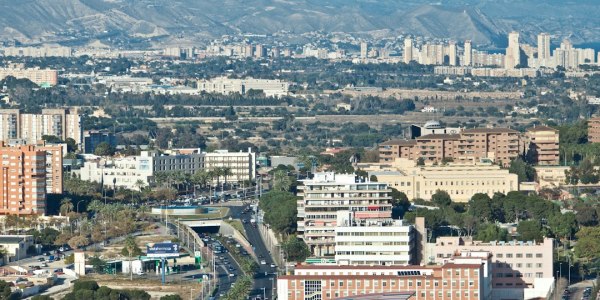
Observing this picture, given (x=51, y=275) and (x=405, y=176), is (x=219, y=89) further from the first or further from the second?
(x=51, y=275)

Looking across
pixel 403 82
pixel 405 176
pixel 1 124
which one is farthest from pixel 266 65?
pixel 405 176

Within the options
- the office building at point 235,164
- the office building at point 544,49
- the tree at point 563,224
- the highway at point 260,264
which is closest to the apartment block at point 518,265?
the highway at point 260,264

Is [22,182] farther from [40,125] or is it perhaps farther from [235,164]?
[40,125]

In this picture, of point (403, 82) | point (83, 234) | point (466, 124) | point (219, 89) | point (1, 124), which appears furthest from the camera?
point (403, 82)

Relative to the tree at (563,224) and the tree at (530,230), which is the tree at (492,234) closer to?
the tree at (530,230)

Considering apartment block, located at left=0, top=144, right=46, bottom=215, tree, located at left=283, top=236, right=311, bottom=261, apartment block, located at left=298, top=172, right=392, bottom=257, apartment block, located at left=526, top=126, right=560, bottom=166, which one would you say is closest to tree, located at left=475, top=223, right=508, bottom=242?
apartment block, located at left=298, top=172, right=392, bottom=257

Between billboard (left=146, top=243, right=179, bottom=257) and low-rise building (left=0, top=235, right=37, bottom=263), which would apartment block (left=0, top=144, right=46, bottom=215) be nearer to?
low-rise building (left=0, top=235, right=37, bottom=263)

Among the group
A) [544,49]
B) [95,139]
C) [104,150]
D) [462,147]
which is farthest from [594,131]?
[544,49]
